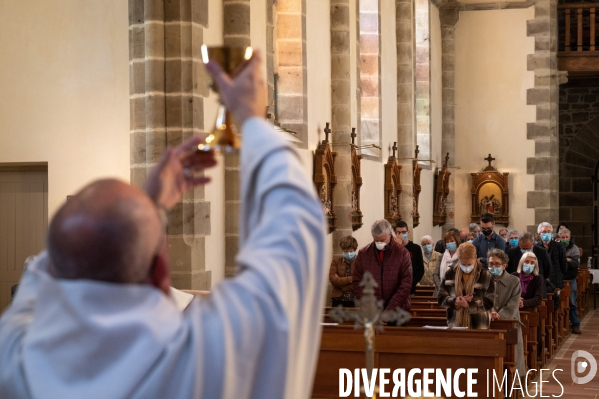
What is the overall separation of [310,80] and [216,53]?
436 inches

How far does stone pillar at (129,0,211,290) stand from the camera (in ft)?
28.7

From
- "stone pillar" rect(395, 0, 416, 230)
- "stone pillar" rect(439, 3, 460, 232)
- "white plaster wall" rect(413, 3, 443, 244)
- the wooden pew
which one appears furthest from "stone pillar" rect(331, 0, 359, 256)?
"stone pillar" rect(439, 3, 460, 232)

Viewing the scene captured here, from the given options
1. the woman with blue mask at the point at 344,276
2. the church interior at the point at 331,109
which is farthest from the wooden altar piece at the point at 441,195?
the woman with blue mask at the point at 344,276

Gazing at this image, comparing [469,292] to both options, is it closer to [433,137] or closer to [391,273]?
[391,273]

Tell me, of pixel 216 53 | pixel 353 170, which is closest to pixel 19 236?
pixel 353 170

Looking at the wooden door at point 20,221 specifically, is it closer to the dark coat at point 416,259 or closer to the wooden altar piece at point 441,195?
the dark coat at point 416,259

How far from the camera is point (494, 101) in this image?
838 inches

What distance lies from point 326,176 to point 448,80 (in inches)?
355

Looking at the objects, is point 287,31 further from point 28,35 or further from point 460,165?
point 460,165

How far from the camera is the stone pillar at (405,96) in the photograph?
1756 centimetres

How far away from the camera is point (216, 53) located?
1.77m

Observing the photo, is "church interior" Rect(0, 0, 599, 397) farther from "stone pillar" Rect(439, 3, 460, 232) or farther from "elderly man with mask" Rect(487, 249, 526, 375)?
"elderly man with mask" Rect(487, 249, 526, 375)

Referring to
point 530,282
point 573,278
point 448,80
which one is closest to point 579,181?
point 448,80

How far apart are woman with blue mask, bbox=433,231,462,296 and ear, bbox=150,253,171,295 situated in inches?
370
